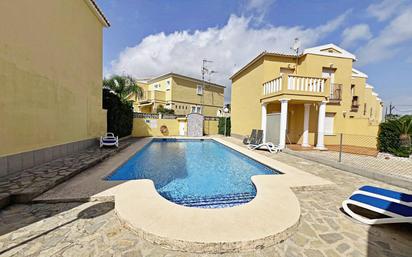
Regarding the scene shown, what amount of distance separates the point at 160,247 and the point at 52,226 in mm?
1974

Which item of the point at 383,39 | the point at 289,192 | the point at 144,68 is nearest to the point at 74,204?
the point at 289,192

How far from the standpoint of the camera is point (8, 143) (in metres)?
4.77

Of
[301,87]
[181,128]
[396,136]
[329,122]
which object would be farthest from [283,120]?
[181,128]

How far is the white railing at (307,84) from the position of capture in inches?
420

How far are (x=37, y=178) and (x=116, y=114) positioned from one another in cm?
969

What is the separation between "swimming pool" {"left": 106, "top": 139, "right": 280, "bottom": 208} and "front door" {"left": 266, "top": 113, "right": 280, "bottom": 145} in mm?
3175

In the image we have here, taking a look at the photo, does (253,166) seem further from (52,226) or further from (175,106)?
(175,106)

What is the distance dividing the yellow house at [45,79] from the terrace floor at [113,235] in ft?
8.44

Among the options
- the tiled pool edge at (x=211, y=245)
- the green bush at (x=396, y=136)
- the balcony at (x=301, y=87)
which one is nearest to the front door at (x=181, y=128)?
the balcony at (x=301, y=87)

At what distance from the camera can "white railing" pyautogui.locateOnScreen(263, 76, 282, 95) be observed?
11006 mm

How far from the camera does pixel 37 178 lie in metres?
4.73

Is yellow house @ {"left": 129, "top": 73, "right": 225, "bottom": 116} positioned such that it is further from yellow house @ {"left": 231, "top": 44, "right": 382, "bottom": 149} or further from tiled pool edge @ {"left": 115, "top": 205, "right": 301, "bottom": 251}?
tiled pool edge @ {"left": 115, "top": 205, "right": 301, "bottom": 251}

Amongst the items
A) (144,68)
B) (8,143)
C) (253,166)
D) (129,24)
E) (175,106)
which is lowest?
(253,166)

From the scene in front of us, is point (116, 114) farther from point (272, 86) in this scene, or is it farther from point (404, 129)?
point (404, 129)
